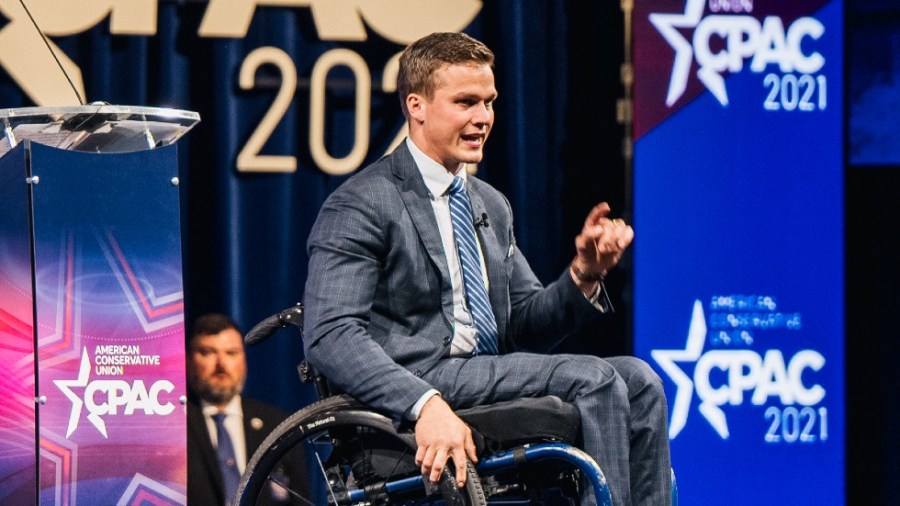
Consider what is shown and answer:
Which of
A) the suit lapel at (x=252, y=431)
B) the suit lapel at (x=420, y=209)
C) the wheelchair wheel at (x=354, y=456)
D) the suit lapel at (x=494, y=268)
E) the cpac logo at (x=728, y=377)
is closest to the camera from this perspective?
the wheelchair wheel at (x=354, y=456)

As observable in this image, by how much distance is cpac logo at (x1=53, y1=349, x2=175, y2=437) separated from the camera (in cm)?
271

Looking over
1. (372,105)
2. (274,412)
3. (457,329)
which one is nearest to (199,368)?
(274,412)

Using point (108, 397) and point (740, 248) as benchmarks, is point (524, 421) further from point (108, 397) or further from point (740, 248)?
point (740, 248)

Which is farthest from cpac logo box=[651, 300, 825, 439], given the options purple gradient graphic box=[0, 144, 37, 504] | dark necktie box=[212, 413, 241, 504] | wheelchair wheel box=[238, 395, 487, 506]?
purple gradient graphic box=[0, 144, 37, 504]

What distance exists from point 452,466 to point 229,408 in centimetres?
210

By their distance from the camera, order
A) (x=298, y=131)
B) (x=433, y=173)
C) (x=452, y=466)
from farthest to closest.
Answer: (x=298, y=131) → (x=433, y=173) → (x=452, y=466)

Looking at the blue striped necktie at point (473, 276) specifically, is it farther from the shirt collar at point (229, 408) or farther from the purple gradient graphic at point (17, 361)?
the shirt collar at point (229, 408)

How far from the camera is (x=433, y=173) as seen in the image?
2.98m

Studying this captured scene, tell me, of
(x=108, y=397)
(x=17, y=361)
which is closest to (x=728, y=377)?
(x=108, y=397)

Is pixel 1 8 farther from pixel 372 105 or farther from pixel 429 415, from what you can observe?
pixel 429 415

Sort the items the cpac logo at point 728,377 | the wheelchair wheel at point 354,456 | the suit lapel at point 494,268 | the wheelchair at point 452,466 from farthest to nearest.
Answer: the cpac logo at point 728,377
the suit lapel at point 494,268
the wheelchair wheel at point 354,456
the wheelchair at point 452,466

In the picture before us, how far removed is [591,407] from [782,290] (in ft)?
6.78

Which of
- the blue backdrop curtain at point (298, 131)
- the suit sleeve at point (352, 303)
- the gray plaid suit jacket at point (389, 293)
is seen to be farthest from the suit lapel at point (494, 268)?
the blue backdrop curtain at point (298, 131)

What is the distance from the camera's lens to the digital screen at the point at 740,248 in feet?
14.7
